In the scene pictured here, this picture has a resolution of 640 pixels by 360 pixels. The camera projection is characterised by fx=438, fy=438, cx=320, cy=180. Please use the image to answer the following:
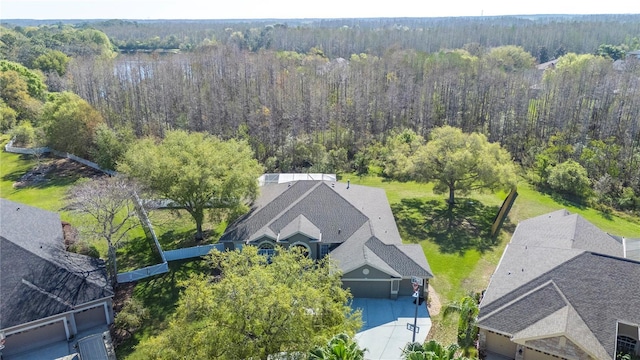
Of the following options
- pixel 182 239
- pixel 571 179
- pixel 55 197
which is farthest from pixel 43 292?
pixel 571 179

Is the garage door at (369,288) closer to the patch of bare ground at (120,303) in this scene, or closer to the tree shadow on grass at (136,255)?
the patch of bare ground at (120,303)

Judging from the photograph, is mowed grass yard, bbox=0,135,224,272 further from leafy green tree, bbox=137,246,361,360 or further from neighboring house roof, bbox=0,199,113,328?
leafy green tree, bbox=137,246,361,360

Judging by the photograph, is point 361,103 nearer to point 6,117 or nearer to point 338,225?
point 338,225

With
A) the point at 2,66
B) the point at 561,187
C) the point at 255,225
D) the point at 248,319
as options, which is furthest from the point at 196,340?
the point at 2,66

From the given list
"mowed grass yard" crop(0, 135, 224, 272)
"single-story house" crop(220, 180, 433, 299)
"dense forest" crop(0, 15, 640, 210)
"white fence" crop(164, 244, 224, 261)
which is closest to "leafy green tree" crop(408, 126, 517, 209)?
"single-story house" crop(220, 180, 433, 299)

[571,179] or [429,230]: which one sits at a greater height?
[571,179]

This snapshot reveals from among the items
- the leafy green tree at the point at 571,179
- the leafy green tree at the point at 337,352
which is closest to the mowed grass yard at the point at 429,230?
the leafy green tree at the point at 571,179

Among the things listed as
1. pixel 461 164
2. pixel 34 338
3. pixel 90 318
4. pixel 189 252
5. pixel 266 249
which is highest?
pixel 461 164

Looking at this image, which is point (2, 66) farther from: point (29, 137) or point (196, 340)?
point (196, 340)
